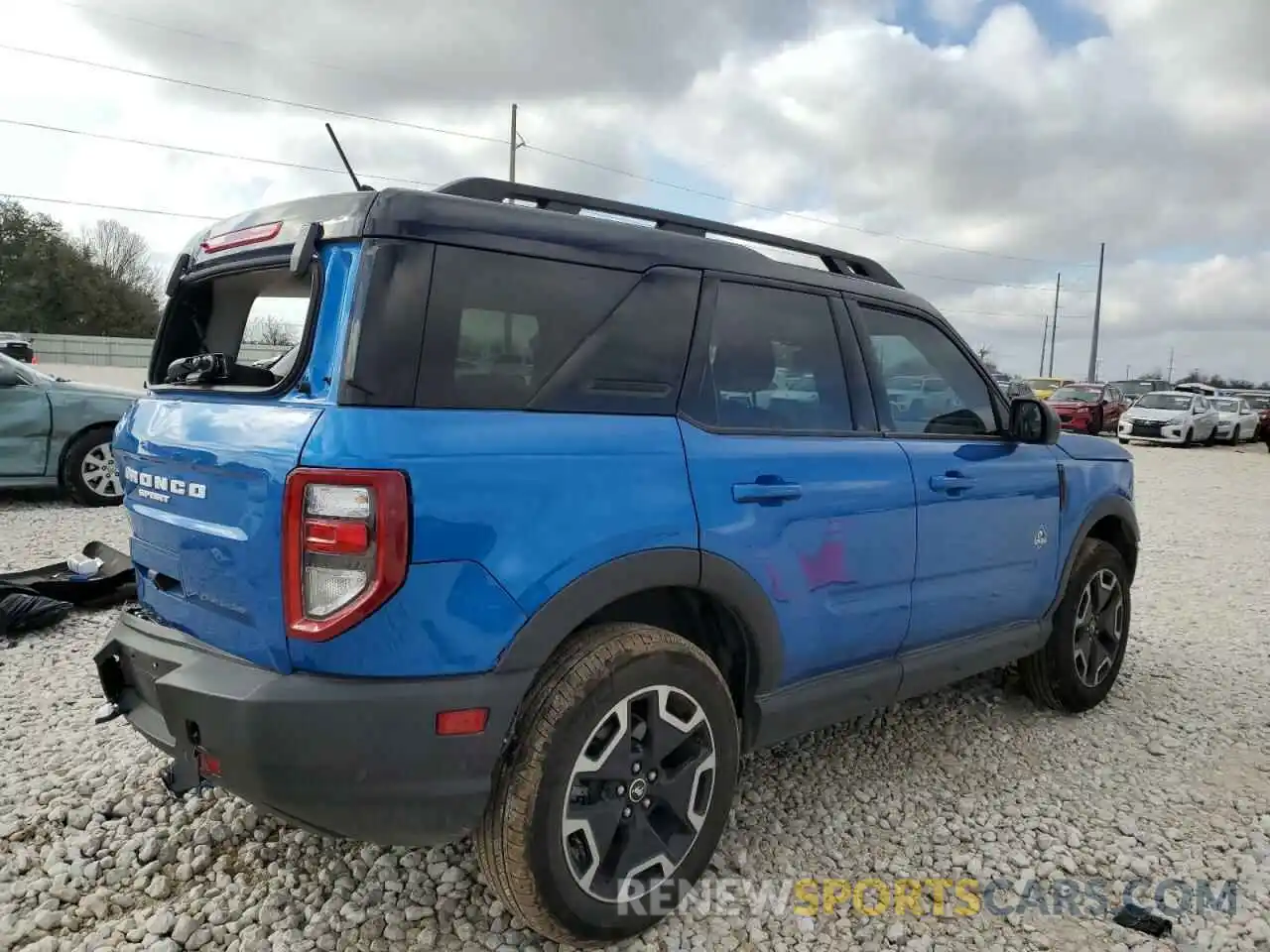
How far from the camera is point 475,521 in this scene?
1.99 m

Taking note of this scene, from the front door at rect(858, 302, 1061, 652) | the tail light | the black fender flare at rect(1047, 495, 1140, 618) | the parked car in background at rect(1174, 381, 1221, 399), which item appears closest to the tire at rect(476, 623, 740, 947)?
the tail light

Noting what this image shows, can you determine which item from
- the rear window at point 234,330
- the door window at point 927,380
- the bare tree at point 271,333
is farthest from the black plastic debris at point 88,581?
the door window at point 927,380

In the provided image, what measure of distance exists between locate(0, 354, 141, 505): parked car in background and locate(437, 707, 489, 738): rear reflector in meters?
6.99

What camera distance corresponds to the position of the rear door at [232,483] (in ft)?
6.57

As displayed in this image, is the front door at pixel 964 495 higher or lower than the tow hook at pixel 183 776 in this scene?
higher

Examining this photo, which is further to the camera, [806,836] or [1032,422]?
[1032,422]

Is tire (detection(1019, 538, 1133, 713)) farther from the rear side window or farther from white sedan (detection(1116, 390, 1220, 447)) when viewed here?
white sedan (detection(1116, 390, 1220, 447))

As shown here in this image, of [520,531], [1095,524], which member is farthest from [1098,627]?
[520,531]

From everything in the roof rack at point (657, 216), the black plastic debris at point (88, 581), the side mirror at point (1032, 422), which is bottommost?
the black plastic debris at point (88, 581)

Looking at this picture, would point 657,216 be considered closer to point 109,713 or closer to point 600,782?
point 600,782

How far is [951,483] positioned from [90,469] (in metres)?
7.89

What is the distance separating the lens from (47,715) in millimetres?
3695

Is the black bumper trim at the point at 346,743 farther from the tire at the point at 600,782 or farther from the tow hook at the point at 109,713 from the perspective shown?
the tow hook at the point at 109,713

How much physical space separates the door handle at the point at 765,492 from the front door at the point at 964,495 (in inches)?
25.9
